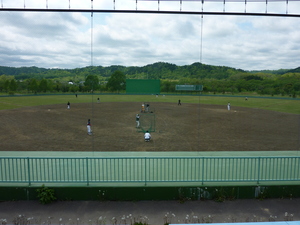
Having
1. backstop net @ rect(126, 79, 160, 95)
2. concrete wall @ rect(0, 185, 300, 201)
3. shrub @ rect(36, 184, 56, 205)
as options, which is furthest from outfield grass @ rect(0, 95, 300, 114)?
shrub @ rect(36, 184, 56, 205)

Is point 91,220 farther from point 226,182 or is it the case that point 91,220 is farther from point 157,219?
point 226,182

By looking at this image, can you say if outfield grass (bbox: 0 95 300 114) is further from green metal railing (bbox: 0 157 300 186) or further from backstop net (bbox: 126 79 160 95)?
green metal railing (bbox: 0 157 300 186)

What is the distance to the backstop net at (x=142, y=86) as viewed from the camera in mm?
11969

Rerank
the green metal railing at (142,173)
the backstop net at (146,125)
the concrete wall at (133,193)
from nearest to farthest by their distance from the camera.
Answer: the concrete wall at (133,193)
the green metal railing at (142,173)
the backstop net at (146,125)

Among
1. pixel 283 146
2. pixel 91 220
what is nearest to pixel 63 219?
Answer: pixel 91 220

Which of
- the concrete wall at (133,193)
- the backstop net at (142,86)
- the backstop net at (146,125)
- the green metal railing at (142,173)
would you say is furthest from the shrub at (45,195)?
the backstop net at (146,125)

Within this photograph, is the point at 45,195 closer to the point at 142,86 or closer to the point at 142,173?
the point at 142,173

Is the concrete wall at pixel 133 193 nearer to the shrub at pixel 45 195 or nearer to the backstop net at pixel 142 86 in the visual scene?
the shrub at pixel 45 195

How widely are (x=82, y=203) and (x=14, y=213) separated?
6.42 feet

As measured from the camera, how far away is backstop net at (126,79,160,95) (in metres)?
12.0

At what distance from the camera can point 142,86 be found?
40.1 feet

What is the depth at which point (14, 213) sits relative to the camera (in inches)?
277

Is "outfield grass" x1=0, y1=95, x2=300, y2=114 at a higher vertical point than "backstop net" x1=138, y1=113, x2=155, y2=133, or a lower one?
higher

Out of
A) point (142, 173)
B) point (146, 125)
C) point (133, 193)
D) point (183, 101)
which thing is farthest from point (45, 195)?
point (183, 101)
